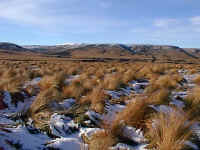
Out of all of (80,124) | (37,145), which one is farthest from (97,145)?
(80,124)

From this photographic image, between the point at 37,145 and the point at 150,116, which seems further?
the point at 150,116

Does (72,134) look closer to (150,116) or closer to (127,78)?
(150,116)

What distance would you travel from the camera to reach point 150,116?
155 inches

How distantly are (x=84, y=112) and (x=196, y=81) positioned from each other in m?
7.08

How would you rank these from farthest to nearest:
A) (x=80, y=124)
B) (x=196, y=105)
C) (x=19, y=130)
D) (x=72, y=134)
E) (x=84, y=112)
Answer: (x=196, y=105) < (x=84, y=112) < (x=80, y=124) < (x=72, y=134) < (x=19, y=130)

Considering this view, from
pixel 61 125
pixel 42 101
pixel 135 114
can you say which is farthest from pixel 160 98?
pixel 42 101

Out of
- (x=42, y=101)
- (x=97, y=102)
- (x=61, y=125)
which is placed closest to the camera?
(x=61, y=125)

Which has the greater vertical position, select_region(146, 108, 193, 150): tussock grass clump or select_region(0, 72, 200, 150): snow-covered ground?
select_region(146, 108, 193, 150): tussock grass clump

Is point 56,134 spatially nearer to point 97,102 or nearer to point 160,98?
point 97,102

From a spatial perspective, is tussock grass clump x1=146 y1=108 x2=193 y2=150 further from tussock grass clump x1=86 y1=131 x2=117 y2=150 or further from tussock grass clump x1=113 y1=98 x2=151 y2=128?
tussock grass clump x1=86 y1=131 x2=117 y2=150

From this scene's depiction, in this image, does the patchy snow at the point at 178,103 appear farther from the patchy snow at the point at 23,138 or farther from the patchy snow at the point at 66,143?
the patchy snow at the point at 23,138

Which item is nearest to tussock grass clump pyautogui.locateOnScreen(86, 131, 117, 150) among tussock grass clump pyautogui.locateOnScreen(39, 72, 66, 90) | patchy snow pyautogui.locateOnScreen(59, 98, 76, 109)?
patchy snow pyautogui.locateOnScreen(59, 98, 76, 109)

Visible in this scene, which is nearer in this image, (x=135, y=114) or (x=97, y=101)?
(x=135, y=114)

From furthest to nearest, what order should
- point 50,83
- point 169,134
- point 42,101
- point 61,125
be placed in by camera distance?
point 50,83 → point 42,101 → point 61,125 → point 169,134
